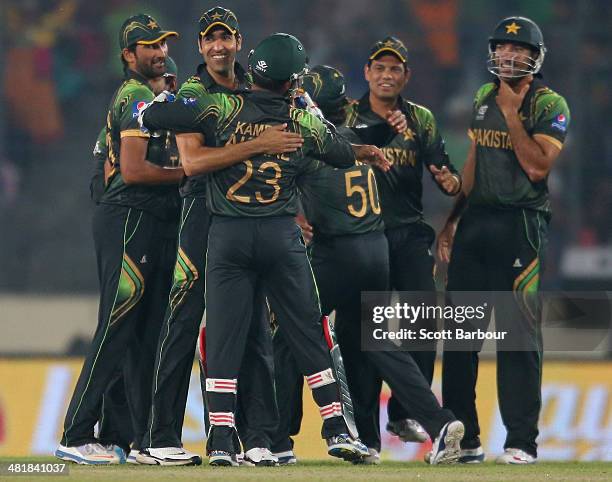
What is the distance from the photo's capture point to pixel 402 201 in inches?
289

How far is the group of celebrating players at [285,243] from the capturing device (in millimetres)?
6195

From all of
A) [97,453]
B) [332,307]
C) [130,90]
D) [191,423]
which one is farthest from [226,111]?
[191,423]

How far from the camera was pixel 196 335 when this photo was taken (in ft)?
21.4

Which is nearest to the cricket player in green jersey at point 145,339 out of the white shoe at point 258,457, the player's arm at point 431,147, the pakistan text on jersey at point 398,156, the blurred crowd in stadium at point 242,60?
the white shoe at point 258,457

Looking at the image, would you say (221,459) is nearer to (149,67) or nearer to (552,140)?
(149,67)

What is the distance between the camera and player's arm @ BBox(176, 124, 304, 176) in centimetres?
610

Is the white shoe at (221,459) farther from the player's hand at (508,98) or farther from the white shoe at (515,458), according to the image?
the player's hand at (508,98)

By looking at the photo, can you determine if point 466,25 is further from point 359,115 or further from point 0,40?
point 359,115

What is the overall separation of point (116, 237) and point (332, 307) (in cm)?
112

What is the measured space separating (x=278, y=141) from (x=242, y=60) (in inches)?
316

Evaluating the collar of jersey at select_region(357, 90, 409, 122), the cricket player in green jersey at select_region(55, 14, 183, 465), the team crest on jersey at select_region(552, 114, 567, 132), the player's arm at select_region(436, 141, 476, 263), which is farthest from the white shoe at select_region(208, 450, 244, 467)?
the team crest on jersey at select_region(552, 114, 567, 132)

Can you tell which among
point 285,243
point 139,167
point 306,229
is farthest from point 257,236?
point 306,229

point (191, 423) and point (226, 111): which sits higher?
point (226, 111)

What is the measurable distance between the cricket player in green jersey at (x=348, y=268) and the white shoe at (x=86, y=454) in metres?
0.83
